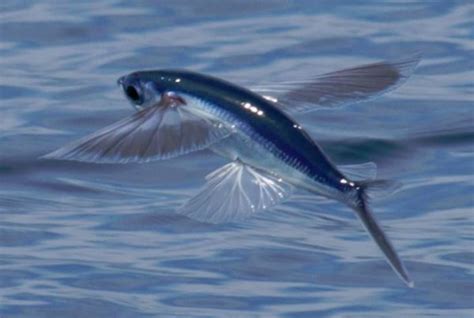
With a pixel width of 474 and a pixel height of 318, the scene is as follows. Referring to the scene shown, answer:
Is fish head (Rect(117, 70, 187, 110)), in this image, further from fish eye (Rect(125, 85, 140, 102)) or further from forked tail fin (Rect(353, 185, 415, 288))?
forked tail fin (Rect(353, 185, 415, 288))

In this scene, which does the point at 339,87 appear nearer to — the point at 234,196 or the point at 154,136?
the point at 234,196

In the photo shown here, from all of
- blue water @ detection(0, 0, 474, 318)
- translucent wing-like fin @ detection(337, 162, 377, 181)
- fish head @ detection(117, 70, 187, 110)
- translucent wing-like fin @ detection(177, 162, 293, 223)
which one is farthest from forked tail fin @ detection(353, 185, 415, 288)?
blue water @ detection(0, 0, 474, 318)

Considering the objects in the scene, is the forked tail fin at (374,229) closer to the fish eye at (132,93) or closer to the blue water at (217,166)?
the fish eye at (132,93)

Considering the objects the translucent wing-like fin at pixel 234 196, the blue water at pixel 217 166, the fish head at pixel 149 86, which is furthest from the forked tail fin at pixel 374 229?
the blue water at pixel 217 166

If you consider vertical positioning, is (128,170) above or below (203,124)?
above

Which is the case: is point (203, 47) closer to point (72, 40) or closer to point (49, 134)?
point (72, 40)

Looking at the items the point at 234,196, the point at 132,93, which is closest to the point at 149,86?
the point at 132,93

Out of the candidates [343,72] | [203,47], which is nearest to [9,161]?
[203,47]
